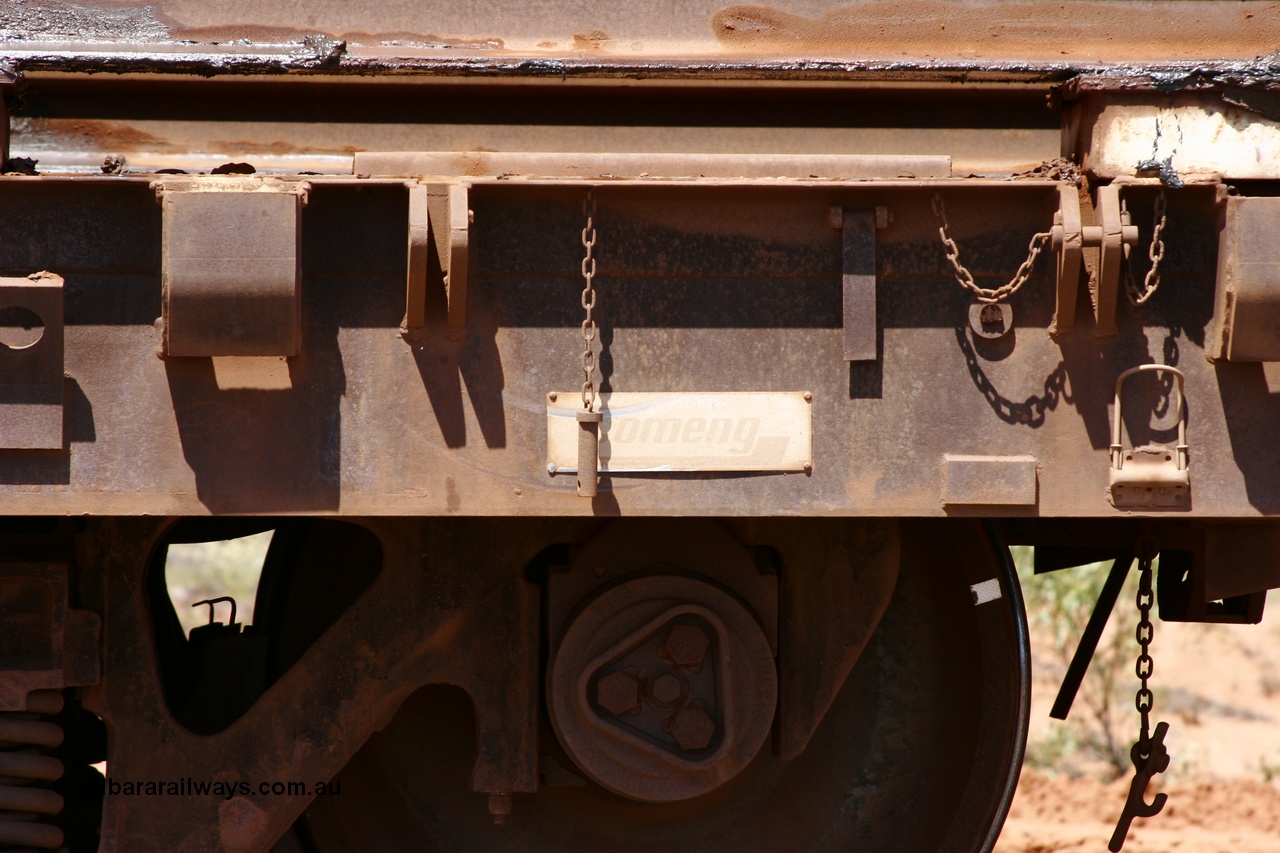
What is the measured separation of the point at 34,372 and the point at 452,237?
0.83 meters

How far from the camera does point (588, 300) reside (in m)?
2.46

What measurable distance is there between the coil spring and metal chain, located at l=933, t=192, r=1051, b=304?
2.09m

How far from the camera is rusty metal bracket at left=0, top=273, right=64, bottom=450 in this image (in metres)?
2.36

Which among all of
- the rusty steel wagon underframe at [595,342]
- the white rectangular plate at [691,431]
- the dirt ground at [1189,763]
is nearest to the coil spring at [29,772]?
the rusty steel wagon underframe at [595,342]

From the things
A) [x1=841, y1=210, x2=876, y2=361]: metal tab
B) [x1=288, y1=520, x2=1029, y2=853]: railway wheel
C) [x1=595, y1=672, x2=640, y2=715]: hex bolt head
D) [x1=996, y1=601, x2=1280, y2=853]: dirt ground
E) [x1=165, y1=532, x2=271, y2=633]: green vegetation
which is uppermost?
[x1=841, y1=210, x2=876, y2=361]: metal tab

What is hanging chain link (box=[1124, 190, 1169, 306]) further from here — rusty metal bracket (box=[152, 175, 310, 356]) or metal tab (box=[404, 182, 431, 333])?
rusty metal bracket (box=[152, 175, 310, 356])

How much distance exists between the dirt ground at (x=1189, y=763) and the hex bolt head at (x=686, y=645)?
2.63m

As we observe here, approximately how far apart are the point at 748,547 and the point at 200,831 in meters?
1.37

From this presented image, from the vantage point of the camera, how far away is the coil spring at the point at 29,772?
269 centimetres

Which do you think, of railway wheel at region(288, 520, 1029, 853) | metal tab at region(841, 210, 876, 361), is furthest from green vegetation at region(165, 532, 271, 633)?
metal tab at region(841, 210, 876, 361)

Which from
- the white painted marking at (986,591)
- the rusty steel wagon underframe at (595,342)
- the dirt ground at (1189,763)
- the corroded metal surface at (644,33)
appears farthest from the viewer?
the dirt ground at (1189,763)

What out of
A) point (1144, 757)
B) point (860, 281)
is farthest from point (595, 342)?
point (1144, 757)

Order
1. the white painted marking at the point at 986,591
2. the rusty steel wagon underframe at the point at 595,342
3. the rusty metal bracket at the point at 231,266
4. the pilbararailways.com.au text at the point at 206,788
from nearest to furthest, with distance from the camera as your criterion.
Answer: the rusty metal bracket at the point at 231,266 → the rusty steel wagon underframe at the point at 595,342 → the pilbararailways.com.au text at the point at 206,788 → the white painted marking at the point at 986,591

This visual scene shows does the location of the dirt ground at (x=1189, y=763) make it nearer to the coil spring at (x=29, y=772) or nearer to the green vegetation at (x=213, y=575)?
the coil spring at (x=29, y=772)
